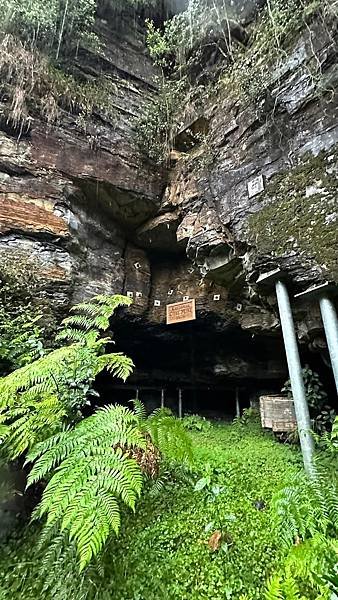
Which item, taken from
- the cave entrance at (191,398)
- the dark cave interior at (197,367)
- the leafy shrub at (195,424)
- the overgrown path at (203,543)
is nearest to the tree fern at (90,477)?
the overgrown path at (203,543)

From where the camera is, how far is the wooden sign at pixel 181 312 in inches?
230

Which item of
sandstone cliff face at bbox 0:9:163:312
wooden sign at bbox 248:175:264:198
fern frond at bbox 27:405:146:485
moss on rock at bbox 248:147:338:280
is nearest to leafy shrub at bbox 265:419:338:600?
fern frond at bbox 27:405:146:485

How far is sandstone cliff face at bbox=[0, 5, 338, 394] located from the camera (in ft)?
13.0

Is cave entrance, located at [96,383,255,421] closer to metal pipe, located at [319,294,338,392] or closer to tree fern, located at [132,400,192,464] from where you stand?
metal pipe, located at [319,294,338,392]

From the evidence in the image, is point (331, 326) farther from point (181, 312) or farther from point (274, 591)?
point (181, 312)

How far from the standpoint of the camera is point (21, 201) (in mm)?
4871

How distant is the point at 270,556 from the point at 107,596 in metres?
1.04

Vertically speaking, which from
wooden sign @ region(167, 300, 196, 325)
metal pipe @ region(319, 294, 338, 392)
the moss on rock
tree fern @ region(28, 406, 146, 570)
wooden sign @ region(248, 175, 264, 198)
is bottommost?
tree fern @ region(28, 406, 146, 570)

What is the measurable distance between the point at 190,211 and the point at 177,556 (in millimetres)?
4536

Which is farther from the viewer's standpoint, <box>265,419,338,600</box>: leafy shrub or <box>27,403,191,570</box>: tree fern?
<box>27,403,191,570</box>: tree fern

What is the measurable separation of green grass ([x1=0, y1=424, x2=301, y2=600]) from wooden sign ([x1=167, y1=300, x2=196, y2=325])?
10.1 feet

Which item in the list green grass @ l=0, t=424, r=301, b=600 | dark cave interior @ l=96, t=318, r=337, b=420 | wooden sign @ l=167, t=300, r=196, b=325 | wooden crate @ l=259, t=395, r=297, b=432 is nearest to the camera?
green grass @ l=0, t=424, r=301, b=600

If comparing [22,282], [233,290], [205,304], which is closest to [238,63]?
[233,290]

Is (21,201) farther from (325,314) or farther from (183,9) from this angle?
(183,9)
